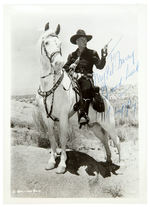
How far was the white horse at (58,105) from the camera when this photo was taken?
5.98 feet

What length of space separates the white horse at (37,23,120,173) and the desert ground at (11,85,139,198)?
38mm

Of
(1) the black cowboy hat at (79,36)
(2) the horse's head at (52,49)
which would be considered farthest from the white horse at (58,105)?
(1) the black cowboy hat at (79,36)

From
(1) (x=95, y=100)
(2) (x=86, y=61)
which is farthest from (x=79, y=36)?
(1) (x=95, y=100)

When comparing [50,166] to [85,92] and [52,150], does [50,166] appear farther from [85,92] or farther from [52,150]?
[85,92]

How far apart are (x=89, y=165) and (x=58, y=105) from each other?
18.6 inches

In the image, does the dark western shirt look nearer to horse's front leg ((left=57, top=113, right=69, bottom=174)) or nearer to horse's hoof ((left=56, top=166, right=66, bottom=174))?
horse's front leg ((left=57, top=113, right=69, bottom=174))

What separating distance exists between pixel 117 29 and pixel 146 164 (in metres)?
0.98

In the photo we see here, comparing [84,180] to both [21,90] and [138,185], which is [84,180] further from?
[21,90]

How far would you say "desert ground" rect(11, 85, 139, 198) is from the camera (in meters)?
1.81

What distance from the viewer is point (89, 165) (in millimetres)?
1819

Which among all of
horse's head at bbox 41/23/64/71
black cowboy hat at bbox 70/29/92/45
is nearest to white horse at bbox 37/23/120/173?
horse's head at bbox 41/23/64/71

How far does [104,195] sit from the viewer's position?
5.92ft
